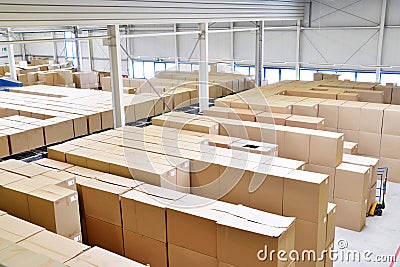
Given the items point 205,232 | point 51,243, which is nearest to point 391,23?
point 205,232

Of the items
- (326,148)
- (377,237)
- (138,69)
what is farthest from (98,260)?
(138,69)

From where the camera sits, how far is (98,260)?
3.48 meters

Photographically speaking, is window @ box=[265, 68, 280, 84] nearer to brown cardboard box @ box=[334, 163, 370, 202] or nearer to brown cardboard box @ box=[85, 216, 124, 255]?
brown cardboard box @ box=[334, 163, 370, 202]

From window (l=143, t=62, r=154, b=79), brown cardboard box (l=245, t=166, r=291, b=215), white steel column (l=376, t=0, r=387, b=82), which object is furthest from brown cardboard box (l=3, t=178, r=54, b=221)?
window (l=143, t=62, r=154, b=79)

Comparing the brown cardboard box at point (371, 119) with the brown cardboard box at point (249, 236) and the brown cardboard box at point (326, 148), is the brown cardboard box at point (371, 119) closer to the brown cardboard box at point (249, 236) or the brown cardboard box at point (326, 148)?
the brown cardboard box at point (326, 148)

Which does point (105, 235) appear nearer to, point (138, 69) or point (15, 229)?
point (15, 229)

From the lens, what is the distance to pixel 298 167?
525cm

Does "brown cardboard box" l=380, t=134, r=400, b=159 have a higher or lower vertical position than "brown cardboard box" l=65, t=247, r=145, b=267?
lower

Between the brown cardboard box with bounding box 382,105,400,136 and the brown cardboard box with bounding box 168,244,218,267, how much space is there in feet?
18.9

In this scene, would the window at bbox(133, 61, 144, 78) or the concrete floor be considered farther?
the window at bbox(133, 61, 144, 78)

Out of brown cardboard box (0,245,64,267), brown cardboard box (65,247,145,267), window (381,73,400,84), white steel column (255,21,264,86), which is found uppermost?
white steel column (255,21,264,86)

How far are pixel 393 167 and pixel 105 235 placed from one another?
639 cm

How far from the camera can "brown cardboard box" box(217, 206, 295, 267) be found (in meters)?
3.73

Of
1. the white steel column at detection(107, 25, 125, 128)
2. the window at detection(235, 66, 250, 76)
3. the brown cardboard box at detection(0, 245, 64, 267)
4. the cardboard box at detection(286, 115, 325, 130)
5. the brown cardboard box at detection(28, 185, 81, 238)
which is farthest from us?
the window at detection(235, 66, 250, 76)
